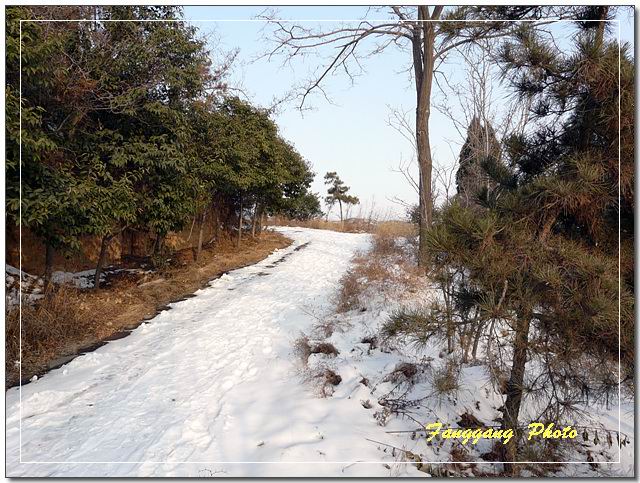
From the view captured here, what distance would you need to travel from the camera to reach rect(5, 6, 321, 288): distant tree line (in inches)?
130

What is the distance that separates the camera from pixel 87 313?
4730 mm

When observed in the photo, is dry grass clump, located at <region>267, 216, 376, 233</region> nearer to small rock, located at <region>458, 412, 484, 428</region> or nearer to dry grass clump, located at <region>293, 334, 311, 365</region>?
dry grass clump, located at <region>293, 334, 311, 365</region>

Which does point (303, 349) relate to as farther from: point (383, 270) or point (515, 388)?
point (383, 270)

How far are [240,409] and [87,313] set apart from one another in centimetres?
311

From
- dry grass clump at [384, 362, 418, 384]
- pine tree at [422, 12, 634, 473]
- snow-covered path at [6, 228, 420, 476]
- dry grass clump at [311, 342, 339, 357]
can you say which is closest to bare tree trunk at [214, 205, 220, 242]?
snow-covered path at [6, 228, 420, 476]

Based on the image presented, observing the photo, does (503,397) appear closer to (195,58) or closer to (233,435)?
(233,435)

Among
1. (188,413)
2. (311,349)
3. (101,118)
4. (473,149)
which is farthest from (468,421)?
(473,149)

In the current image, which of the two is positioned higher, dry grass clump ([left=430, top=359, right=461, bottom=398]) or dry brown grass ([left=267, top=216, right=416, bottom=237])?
dry brown grass ([left=267, top=216, right=416, bottom=237])

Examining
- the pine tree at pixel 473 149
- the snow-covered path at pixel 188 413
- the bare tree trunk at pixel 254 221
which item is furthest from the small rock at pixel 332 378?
the bare tree trunk at pixel 254 221

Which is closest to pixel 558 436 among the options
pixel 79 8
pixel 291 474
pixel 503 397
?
pixel 503 397

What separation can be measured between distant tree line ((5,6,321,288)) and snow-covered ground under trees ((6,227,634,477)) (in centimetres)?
160

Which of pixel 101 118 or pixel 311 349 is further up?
pixel 101 118

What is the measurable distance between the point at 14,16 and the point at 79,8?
0.70 metres

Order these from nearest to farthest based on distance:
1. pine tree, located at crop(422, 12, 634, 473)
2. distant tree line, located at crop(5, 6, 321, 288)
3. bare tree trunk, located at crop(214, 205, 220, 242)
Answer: pine tree, located at crop(422, 12, 634, 473), distant tree line, located at crop(5, 6, 321, 288), bare tree trunk, located at crop(214, 205, 220, 242)
